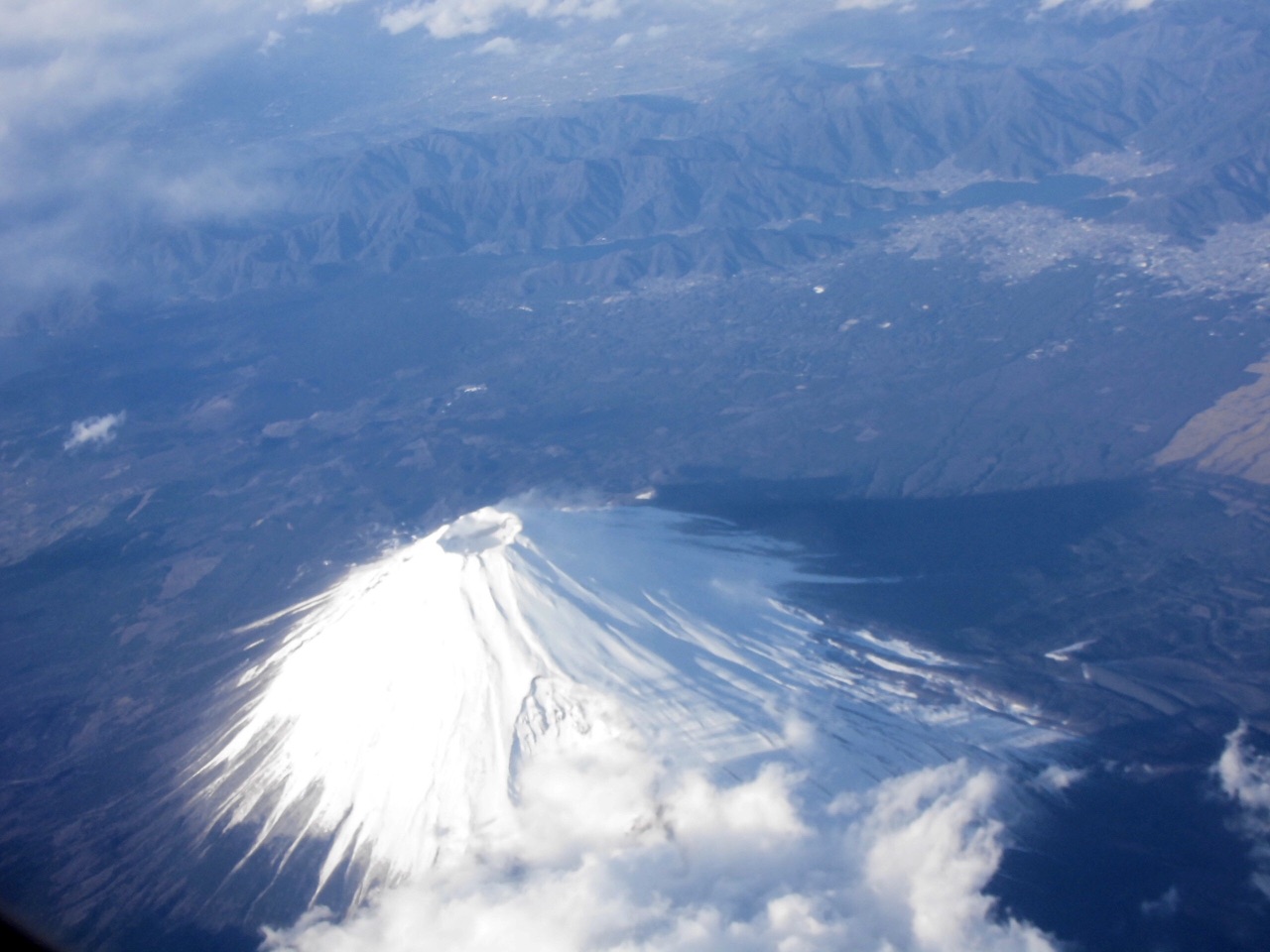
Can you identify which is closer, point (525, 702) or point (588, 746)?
point (588, 746)

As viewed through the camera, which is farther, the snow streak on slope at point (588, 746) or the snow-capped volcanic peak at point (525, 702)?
the snow-capped volcanic peak at point (525, 702)

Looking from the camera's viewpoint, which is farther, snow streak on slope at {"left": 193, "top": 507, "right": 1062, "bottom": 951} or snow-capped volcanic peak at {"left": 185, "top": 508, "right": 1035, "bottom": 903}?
snow-capped volcanic peak at {"left": 185, "top": 508, "right": 1035, "bottom": 903}

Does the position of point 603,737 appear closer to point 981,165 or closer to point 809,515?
point 809,515

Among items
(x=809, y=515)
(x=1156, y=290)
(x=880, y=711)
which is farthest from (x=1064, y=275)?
(x=880, y=711)
